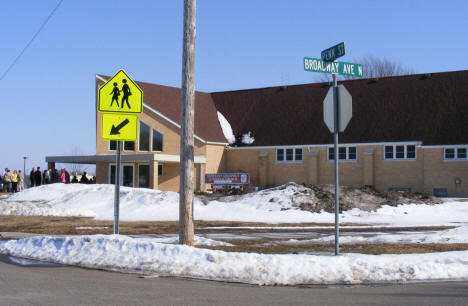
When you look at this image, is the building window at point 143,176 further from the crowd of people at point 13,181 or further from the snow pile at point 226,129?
the crowd of people at point 13,181

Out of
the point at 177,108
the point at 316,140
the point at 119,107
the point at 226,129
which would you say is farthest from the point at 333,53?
the point at 226,129

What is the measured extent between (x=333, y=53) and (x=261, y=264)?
394cm

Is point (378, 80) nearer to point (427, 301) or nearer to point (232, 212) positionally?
point (232, 212)

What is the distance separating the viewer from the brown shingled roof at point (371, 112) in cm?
3953

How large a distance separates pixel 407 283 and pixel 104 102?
6.49 meters

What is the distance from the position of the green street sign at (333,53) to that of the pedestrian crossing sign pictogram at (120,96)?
12.2 feet

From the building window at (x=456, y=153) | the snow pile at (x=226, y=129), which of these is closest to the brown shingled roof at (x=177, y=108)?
the snow pile at (x=226, y=129)

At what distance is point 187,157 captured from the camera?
1149 cm

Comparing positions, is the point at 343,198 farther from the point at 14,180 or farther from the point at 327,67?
the point at 14,180

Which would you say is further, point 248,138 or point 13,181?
point 248,138

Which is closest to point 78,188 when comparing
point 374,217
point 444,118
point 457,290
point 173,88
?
point 374,217

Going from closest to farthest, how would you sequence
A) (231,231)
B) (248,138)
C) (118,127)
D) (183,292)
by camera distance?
(183,292) → (118,127) → (231,231) → (248,138)

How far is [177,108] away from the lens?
46.8 m

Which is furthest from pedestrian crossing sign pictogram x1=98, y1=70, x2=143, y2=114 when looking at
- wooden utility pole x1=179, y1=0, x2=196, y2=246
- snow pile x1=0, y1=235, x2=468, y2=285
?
snow pile x1=0, y1=235, x2=468, y2=285
